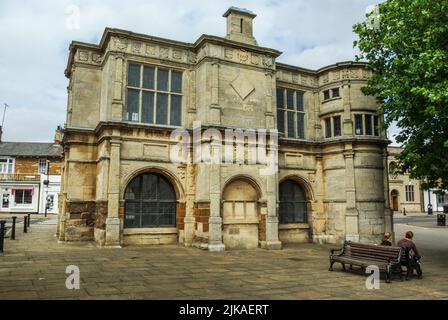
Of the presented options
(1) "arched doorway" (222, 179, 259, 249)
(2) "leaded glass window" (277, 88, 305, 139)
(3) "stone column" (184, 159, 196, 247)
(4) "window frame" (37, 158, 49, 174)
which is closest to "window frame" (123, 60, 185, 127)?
(3) "stone column" (184, 159, 196, 247)

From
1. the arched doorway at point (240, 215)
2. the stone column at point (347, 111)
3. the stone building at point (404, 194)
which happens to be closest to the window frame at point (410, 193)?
the stone building at point (404, 194)

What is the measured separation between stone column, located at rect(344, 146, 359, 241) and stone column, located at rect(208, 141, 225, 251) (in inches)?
267

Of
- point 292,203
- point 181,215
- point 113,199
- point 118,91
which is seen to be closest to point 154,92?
point 118,91

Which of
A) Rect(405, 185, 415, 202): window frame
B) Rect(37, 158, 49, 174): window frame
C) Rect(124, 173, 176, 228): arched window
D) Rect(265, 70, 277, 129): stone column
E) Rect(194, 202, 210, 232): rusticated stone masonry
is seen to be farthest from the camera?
Rect(405, 185, 415, 202): window frame

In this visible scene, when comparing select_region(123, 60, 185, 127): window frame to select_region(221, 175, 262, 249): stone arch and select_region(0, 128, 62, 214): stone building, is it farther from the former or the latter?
select_region(0, 128, 62, 214): stone building

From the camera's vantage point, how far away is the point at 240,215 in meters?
16.7

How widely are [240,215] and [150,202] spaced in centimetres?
403

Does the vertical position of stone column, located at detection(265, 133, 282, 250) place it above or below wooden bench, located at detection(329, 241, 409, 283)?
above

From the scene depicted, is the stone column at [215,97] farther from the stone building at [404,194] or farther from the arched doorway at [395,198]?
the arched doorway at [395,198]

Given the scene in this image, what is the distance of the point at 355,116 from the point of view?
19.2 metres

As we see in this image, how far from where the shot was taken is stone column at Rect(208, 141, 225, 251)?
1523cm
